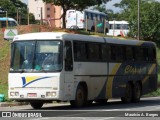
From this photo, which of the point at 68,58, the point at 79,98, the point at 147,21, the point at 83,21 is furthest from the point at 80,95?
the point at 147,21

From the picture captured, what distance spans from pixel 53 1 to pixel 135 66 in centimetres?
2111

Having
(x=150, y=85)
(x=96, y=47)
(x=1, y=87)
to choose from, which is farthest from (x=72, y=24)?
(x=96, y=47)

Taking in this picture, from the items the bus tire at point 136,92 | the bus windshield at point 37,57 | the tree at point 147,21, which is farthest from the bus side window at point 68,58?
the tree at point 147,21

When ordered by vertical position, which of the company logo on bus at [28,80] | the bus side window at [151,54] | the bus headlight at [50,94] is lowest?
the bus headlight at [50,94]

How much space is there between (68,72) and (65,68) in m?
0.30

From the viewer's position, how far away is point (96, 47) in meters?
27.4

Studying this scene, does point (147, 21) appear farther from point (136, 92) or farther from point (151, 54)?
point (136, 92)

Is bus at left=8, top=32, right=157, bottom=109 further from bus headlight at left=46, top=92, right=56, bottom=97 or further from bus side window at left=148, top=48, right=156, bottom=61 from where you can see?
bus side window at left=148, top=48, right=156, bottom=61

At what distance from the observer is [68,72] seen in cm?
2467

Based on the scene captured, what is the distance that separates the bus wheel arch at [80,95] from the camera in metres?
25.4

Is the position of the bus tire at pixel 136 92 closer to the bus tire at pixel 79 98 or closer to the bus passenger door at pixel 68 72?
the bus tire at pixel 79 98

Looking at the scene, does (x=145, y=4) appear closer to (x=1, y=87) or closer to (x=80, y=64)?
(x=1, y=87)

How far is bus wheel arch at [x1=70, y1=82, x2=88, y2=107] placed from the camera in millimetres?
25431

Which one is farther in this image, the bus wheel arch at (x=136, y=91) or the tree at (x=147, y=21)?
the tree at (x=147, y=21)
